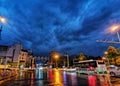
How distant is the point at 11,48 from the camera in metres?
96.7

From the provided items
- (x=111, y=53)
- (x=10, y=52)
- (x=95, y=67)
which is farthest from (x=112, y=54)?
(x=10, y=52)

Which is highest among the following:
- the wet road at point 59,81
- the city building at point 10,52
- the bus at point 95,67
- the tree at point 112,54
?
the city building at point 10,52

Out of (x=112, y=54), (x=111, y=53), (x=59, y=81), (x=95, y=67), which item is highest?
(x=111, y=53)

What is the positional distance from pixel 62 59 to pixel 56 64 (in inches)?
276

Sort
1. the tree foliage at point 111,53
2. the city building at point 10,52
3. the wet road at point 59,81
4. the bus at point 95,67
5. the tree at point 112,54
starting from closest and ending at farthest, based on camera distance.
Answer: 1. the wet road at point 59,81
2. the bus at point 95,67
3. the tree at point 112,54
4. the tree foliage at point 111,53
5. the city building at point 10,52

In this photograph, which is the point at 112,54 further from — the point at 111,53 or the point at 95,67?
the point at 95,67

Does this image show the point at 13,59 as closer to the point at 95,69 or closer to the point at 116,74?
the point at 95,69

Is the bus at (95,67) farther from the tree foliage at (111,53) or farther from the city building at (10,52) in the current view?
the city building at (10,52)

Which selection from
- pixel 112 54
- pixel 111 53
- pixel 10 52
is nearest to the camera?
pixel 112 54

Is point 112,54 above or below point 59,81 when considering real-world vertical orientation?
above

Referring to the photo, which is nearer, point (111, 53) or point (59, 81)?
point (59, 81)

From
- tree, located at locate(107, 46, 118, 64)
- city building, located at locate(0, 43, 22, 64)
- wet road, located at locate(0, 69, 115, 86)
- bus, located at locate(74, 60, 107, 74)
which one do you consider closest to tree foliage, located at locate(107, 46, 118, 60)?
tree, located at locate(107, 46, 118, 64)

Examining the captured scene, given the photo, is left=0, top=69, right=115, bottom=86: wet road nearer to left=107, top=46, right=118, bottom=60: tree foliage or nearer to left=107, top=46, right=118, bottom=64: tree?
left=107, top=46, right=118, bottom=64: tree

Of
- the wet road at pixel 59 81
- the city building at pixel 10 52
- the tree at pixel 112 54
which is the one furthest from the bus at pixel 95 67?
the city building at pixel 10 52
